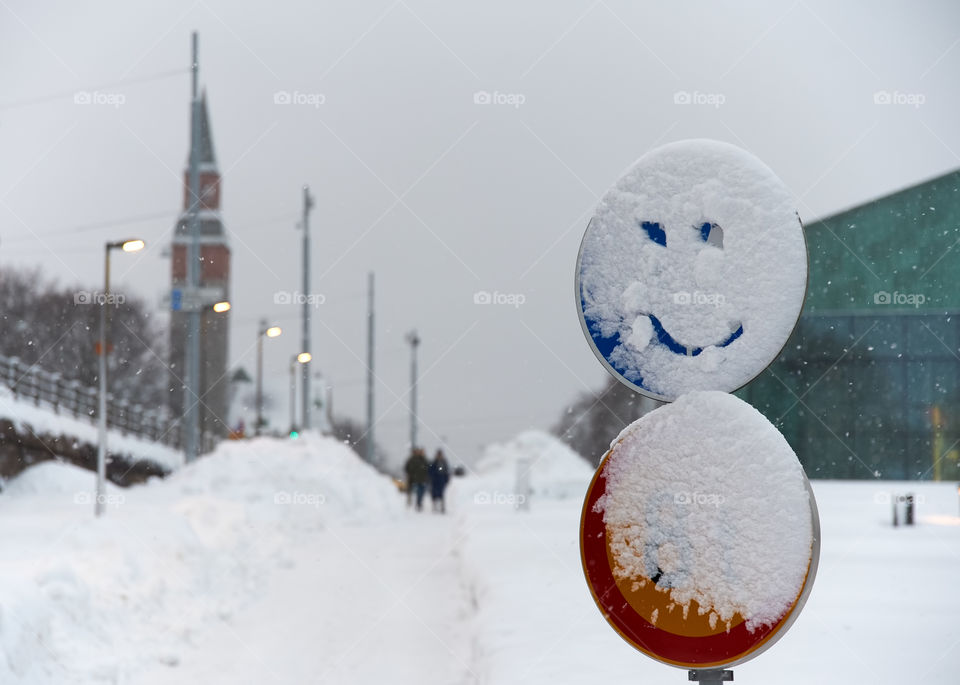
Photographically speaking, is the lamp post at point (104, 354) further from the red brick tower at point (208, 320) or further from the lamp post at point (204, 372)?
the red brick tower at point (208, 320)

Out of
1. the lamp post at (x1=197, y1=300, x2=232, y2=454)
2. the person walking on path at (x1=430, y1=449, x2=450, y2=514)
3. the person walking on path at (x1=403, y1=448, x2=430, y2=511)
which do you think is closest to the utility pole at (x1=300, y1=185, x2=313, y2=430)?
the lamp post at (x1=197, y1=300, x2=232, y2=454)

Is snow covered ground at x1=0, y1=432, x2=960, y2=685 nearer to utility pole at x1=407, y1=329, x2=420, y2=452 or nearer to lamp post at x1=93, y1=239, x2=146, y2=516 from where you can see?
lamp post at x1=93, y1=239, x2=146, y2=516

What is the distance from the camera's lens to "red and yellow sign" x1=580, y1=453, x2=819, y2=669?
7.89 ft

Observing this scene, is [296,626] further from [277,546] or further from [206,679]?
[277,546]

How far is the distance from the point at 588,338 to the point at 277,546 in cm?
1395

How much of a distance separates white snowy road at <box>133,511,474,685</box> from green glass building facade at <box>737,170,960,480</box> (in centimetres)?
1719

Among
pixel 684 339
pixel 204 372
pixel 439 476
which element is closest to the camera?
pixel 684 339

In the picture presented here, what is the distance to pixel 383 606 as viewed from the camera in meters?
10.9

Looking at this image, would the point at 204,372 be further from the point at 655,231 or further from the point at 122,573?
the point at 655,231

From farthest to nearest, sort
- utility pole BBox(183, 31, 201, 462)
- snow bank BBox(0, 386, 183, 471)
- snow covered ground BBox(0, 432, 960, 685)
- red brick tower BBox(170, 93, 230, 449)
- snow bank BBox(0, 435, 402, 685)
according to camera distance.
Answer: red brick tower BBox(170, 93, 230, 449), snow bank BBox(0, 386, 183, 471), utility pole BBox(183, 31, 201, 462), snow bank BBox(0, 435, 402, 685), snow covered ground BBox(0, 432, 960, 685)

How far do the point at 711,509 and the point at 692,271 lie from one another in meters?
0.65

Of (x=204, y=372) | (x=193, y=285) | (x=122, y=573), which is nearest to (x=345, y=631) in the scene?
(x=122, y=573)

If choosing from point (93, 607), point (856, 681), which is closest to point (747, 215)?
point (856, 681)

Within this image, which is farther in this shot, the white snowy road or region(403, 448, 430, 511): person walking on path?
region(403, 448, 430, 511): person walking on path
